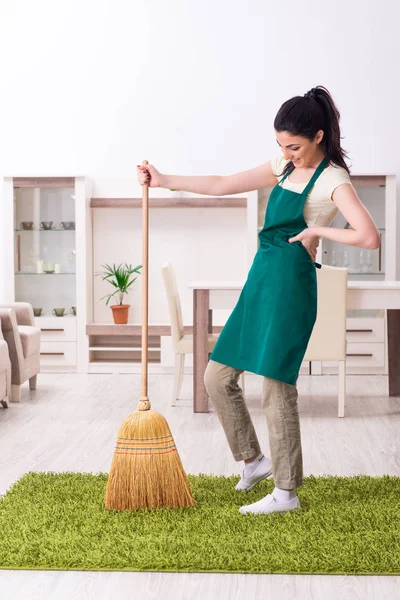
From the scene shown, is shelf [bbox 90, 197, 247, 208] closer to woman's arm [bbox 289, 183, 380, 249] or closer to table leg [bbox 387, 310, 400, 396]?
table leg [bbox 387, 310, 400, 396]

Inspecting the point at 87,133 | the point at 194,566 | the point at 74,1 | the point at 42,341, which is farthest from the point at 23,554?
the point at 74,1

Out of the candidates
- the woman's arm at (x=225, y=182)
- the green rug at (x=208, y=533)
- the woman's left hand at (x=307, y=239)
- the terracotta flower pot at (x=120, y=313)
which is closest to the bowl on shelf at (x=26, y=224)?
the terracotta flower pot at (x=120, y=313)

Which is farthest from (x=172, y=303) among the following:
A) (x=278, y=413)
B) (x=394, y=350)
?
(x=278, y=413)

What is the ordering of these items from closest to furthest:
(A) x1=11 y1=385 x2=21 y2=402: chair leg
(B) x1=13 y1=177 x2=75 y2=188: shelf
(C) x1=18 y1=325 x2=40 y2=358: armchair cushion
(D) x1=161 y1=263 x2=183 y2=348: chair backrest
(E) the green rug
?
(E) the green rug, (D) x1=161 y1=263 x2=183 y2=348: chair backrest, (A) x1=11 y1=385 x2=21 y2=402: chair leg, (C) x1=18 y1=325 x2=40 y2=358: armchair cushion, (B) x1=13 y1=177 x2=75 y2=188: shelf

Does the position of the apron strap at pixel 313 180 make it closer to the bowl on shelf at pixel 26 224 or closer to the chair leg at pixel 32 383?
the chair leg at pixel 32 383

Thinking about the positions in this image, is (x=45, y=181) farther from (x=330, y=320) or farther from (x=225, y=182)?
(x=225, y=182)

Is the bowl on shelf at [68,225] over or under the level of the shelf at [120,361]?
over

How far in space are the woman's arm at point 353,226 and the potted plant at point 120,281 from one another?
157 inches

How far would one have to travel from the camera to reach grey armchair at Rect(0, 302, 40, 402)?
501 cm

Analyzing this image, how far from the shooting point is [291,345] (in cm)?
267

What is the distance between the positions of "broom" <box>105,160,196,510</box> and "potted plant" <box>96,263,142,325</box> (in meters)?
3.79

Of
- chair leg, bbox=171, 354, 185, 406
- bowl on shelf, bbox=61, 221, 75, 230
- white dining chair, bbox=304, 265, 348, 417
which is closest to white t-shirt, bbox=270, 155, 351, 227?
white dining chair, bbox=304, 265, 348, 417

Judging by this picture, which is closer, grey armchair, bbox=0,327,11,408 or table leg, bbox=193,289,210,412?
grey armchair, bbox=0,327,11,408

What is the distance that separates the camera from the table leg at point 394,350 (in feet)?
17.1
